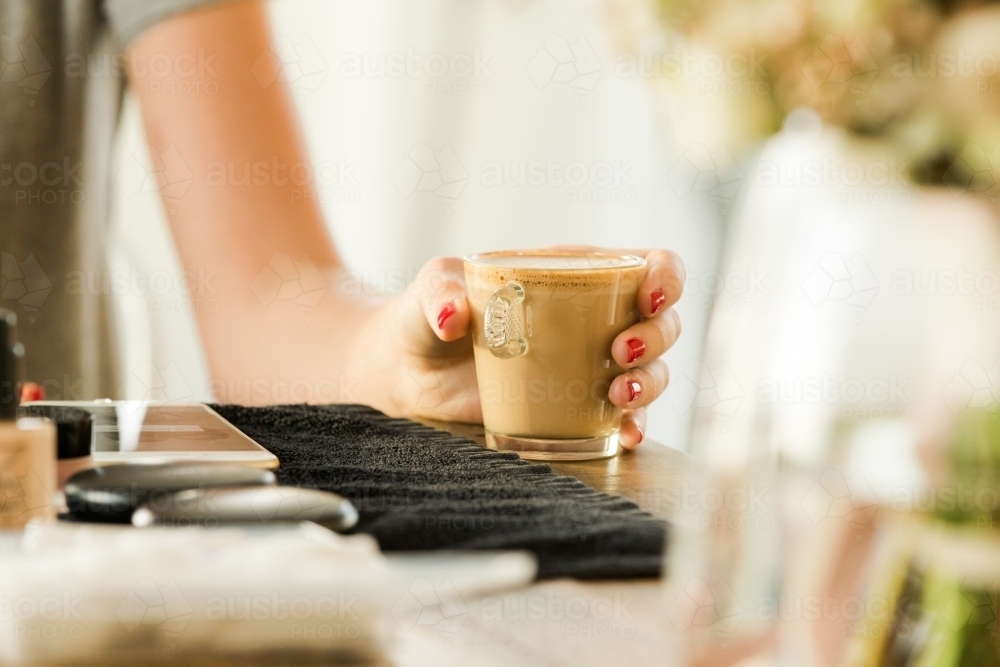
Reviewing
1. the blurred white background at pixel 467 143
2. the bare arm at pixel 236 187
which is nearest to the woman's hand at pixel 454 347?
the bare arm at pixel 236 187

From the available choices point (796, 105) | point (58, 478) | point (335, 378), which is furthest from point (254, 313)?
point (796, 105)

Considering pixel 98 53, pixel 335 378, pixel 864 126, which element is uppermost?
pixel 98 53

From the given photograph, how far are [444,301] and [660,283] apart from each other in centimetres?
11

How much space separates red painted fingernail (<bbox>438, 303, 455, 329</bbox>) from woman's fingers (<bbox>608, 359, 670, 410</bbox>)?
0.09 meters

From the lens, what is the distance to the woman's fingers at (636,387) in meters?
0.50

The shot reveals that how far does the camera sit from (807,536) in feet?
0.42

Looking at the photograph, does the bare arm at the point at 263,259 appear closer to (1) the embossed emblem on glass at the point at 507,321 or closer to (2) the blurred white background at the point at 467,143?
(1) the embossed emblem on glass at the point at 507,321

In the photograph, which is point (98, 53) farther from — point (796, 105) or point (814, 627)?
point (814, 627)

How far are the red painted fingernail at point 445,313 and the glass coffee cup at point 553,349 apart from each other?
3 cm

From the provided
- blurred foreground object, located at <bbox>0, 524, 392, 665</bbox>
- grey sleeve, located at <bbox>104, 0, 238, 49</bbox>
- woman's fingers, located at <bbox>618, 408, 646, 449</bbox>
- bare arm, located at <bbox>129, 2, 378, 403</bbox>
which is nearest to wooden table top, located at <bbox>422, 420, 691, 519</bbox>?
woman's fingers, located at <bbox>618, 408, 646, 449</bbox>

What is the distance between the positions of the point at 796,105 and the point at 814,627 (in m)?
0.15

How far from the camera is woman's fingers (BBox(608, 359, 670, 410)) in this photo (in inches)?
19.9

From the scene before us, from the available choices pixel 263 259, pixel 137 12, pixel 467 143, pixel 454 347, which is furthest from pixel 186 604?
pixel 467 143

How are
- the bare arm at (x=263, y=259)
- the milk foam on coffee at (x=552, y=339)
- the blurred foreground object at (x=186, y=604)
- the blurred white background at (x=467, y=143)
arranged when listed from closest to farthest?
1. the blurred foreground object at (x=186, y=604)
2. the milk foam on coffee at (x=552, y=339)
3. the bare arm at (x=263, y=259)
4. the blurred white background at (x=467, y=143)
